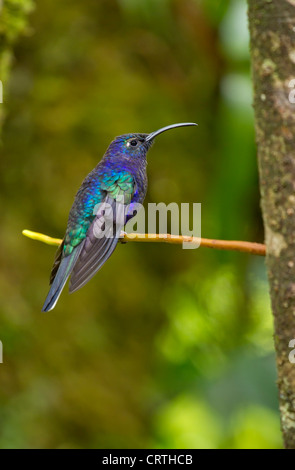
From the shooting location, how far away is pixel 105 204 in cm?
125

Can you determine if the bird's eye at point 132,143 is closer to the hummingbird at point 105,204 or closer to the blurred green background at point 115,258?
the hummingbird at point 105,204

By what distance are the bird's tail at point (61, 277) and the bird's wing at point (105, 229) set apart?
1.9 inches

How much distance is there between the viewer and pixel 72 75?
9.98 ft

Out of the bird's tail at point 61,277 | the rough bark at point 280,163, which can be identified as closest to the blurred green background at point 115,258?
the bird's tail at point 61,277

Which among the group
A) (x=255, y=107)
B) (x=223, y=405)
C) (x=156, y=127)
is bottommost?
(x=223, y=405)

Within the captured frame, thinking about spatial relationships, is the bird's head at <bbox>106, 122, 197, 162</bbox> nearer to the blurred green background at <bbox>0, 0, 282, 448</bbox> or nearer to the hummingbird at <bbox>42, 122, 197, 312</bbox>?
the hummingbird at <bbox>42, 122, 197, 312</bbox>

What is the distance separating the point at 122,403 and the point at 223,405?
0.86 meters

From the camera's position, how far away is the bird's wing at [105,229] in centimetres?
101

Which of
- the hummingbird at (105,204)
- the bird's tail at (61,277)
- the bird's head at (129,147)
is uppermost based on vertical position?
the bird's head at (129,147)

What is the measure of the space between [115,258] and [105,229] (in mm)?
1848

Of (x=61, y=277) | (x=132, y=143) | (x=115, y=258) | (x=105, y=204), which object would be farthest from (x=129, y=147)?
(x=115, y=258)

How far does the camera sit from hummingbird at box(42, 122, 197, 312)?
3.70ft

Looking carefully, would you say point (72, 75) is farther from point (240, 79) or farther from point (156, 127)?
point (240, 79)
